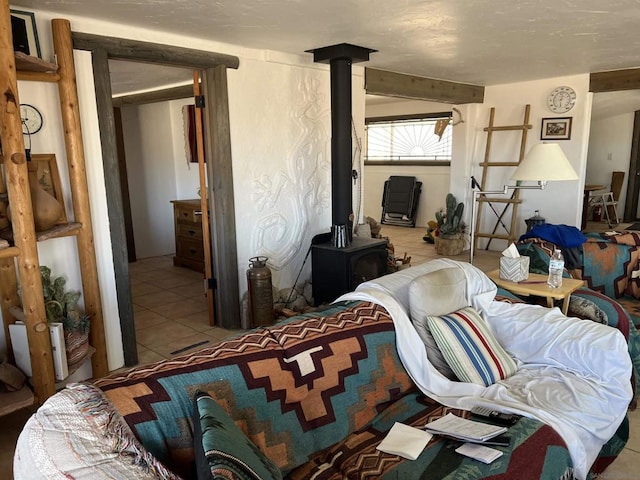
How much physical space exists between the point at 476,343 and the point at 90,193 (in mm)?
2446

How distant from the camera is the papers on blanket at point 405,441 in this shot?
168cm

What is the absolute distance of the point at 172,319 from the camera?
14.0 feet

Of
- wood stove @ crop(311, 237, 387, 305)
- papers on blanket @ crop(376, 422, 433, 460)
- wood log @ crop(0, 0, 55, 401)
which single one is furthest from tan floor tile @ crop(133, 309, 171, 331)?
papers on blanket @ crop(376, 422, 433, 460)

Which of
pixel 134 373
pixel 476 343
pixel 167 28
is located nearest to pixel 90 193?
pixel 167 28

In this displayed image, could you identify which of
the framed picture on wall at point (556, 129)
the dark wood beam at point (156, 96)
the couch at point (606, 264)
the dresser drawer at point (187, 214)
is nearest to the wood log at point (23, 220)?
the couch at point (606, 264)

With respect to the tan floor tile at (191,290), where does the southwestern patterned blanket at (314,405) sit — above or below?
above

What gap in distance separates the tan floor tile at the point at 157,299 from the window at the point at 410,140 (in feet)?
17.1

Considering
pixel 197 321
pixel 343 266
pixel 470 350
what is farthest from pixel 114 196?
pixel 470 350

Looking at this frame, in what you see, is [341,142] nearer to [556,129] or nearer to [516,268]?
[516,268]

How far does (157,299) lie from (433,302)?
132 inches

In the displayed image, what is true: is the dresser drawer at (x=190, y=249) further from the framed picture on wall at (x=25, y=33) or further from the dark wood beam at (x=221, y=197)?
the framed picture on wall at (x=25, y=33)

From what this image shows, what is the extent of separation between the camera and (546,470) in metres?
1.65

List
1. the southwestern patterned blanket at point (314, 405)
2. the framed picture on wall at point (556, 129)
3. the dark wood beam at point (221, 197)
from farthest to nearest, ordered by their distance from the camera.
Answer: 1. the framed picture on wall at point (556, 129)
2. the dark wood beam at point (221, 197)
3. the southwestern patterned blanket at point (314, 405)

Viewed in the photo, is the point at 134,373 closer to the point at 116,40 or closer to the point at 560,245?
the point at 116,40
